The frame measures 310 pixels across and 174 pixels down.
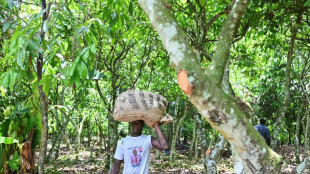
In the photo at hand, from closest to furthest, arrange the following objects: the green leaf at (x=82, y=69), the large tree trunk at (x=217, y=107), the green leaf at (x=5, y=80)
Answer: the large tree trunk at (x=217, y=107) → the green leaf at (x=82, y=69) → the green leaf at (x=5, y=80)

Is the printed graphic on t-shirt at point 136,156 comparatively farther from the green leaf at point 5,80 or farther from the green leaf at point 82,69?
the green leaf at point 5,80

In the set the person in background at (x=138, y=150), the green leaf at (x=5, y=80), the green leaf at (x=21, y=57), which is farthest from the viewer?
the person in background at (x=138, y=150)

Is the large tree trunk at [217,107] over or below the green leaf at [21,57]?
below

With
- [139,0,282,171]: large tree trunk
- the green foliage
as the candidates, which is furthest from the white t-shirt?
the green foliage

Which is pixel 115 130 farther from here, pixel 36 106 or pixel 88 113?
pixel 88 113

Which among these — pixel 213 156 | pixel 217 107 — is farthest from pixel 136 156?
pixel 213 156

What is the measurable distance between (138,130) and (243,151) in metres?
1.81

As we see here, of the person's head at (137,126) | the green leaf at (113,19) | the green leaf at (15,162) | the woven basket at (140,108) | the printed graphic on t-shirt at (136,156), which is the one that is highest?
the green leaf at (113,19)

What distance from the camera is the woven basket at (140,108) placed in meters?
3.38

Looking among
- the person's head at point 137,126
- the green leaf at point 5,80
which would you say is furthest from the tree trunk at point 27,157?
the green leaf at point 5,80

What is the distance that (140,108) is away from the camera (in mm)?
3381

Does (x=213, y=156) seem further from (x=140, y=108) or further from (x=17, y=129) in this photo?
(x=17, y=129)

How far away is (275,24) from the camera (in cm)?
546

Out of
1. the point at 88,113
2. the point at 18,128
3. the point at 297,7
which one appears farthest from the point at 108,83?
the point at 297,7
